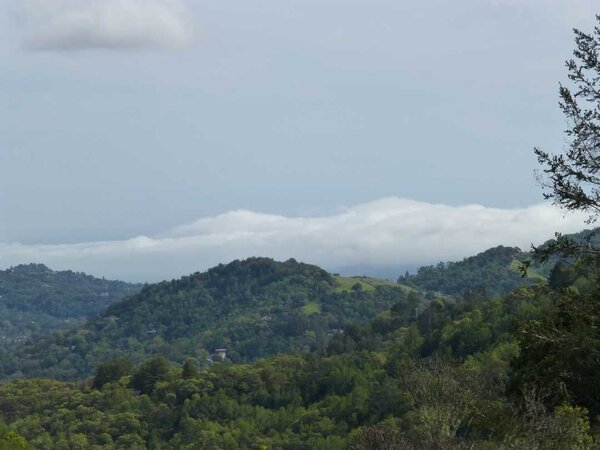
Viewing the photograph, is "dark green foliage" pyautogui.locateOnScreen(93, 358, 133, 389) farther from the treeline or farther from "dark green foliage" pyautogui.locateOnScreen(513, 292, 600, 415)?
"dark green foliage" pyautogui.locateOnScreen(513, 292, 600, 415)

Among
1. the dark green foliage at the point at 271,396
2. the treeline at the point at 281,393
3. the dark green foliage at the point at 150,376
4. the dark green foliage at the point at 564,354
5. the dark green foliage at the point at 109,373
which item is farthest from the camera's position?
the dark green foliage at the point at 109,373

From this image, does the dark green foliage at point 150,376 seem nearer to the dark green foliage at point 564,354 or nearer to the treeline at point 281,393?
the treeline at point 281,393

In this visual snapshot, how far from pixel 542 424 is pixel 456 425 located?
8819mm

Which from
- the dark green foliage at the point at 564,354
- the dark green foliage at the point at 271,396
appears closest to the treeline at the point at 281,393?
the dark green foliage at the point at 271,396

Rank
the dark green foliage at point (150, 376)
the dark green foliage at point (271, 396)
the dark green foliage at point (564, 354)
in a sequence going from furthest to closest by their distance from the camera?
1. the dark green foliage at point (150, 376)
2. the dark green foliage at point (271, 396)
3. the dark green foliage at point (564, 354)

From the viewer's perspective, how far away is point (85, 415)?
137 m

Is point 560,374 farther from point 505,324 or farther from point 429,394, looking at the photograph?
point 505,324

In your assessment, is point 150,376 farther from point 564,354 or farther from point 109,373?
point 564,354

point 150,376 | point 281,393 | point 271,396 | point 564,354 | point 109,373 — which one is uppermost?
point 564,354

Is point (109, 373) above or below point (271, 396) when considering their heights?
above

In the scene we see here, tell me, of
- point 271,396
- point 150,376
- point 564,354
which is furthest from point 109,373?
point 564,354

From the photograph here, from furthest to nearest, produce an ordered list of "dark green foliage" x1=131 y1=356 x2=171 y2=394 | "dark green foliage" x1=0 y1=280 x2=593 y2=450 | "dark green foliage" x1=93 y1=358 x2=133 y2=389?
"dark green foliage" x1=93 y1=358 x2=133 y2=389 < "dark green foliage" x1=131 y1=356 x2=171 y2=394 < "dark green foliage" x1=0 y1=280 x2=593 y2=450

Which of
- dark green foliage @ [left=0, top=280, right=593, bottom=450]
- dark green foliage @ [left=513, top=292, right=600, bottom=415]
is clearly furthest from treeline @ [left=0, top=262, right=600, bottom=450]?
dark green foliage @ [left=513, top=292, right=600, bottom=415]

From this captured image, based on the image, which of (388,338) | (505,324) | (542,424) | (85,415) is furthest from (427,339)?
(542,424)
